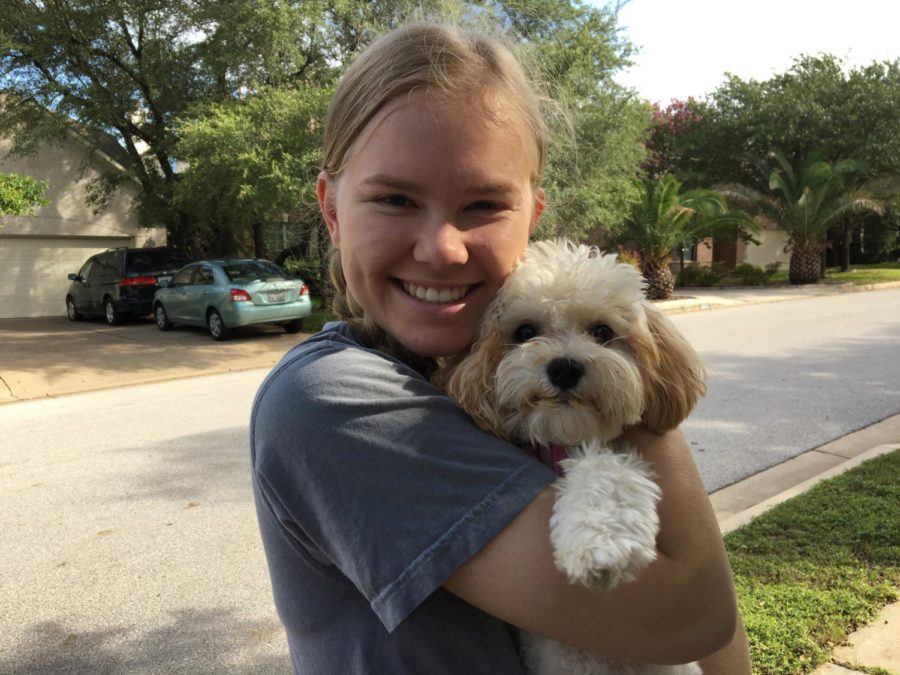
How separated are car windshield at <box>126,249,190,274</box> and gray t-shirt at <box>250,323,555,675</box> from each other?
62.2ft

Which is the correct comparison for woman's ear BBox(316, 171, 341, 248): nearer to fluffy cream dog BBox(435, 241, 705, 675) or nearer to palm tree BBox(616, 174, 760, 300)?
fluffy cream dog BBox(435, 241, 705, 675)

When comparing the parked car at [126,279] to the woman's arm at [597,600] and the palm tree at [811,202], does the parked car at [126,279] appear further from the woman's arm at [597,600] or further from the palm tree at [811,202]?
the palm tree at [811,202]

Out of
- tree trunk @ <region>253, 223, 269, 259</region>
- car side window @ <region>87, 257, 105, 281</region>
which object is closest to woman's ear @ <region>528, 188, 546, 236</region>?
tree trunk @ <region>253, 223, 269, 259</region>

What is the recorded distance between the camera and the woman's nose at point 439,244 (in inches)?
57.4

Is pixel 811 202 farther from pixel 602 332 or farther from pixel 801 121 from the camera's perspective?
pixel 602 332

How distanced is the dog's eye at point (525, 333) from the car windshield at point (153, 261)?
18.6 meters

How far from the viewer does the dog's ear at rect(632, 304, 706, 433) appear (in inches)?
66.9

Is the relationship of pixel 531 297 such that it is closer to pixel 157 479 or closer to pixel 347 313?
pixel 347 313

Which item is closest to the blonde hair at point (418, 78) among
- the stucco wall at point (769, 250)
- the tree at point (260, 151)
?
the tree at point (260, 151)

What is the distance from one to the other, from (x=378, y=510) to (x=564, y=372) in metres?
0.65

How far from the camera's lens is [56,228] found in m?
23.4

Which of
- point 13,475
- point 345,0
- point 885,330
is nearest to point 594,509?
point 13,475

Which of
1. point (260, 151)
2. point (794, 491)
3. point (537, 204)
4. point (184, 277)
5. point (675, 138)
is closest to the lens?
point (537, 204)

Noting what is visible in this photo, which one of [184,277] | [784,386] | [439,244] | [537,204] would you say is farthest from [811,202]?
[439,244]
